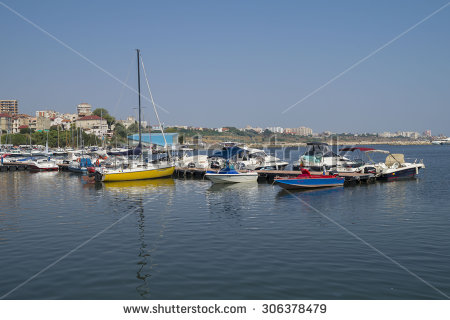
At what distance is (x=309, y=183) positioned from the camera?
40.2 meters

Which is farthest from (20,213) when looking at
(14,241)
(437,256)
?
(437,256)

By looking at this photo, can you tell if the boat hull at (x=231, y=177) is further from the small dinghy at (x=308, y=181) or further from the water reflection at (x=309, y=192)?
the small dinghy at (x=308, y=181)

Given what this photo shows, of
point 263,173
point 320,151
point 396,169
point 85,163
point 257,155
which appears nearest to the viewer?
point 396,169

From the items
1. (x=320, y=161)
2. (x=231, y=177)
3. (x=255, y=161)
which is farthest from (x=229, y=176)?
(x=320, y=161)

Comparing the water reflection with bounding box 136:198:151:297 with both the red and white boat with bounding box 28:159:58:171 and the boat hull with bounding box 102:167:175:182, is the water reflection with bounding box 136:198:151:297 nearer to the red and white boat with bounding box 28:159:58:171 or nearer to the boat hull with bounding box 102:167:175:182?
the boat hull with bounding box 102:167:175:182

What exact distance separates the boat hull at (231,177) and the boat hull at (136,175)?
9443mm

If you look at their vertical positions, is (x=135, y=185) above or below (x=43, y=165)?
below

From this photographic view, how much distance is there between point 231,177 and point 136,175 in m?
12.7

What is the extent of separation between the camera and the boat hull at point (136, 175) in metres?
49.2

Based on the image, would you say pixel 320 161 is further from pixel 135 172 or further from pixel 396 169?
pixel 135 172

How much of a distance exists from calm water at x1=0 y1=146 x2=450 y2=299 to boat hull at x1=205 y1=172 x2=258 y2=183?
28.4 feet

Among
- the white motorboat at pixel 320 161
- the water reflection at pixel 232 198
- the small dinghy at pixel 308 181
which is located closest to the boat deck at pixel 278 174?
the white motorboat at pixel 320 161

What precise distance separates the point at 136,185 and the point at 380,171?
99.1 feet

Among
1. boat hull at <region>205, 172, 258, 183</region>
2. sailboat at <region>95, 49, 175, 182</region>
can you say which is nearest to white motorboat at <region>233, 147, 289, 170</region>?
boat hull at <region>205, 172, 258, 183</region>
